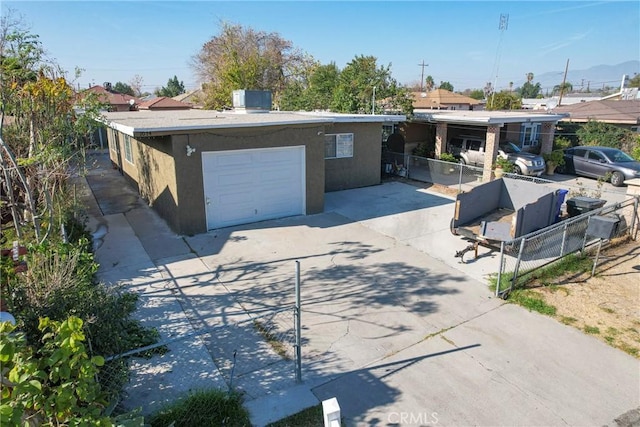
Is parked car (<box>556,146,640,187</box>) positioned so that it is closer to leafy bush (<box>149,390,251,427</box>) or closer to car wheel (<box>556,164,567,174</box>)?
car wheel (<box>556,164,567,174</box>)

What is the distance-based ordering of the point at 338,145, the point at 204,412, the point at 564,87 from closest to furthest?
the point at 204,412 → the point at 338,145 → the point at 564,87

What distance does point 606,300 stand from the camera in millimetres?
7441

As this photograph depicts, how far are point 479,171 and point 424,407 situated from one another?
13.2m

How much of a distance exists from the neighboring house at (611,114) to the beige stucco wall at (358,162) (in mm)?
14705

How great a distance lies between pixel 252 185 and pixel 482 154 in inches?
481

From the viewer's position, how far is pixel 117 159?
19.2 m

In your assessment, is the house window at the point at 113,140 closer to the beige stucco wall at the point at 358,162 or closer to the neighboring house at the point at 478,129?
the beige stucco wall at the point at 358,162

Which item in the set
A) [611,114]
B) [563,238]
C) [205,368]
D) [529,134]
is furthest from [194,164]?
[611,114]

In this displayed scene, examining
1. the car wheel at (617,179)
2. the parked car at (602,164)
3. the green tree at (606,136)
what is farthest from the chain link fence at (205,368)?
the green tree at (606,136)

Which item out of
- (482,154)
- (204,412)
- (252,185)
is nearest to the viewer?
(204,412)

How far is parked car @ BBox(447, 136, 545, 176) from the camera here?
58.8 feet

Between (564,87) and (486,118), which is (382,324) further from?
(564,87)

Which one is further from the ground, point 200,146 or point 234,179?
point 200,146
